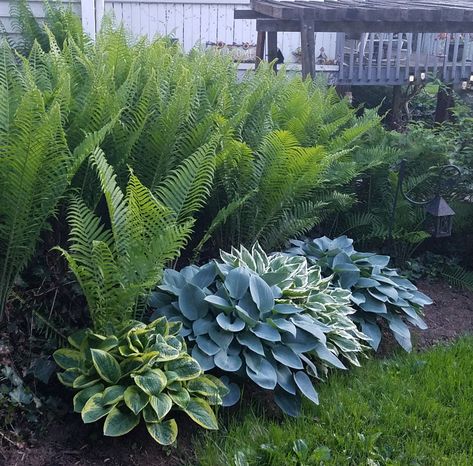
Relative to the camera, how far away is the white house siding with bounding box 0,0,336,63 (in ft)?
32.2

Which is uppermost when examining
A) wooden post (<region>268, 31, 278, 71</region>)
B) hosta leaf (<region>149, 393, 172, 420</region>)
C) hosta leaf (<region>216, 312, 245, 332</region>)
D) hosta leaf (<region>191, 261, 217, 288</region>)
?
wooden post (<region>268, 31, 278, 71</region>)

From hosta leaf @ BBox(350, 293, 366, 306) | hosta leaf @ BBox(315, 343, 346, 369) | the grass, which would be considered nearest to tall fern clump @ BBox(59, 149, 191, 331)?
the grass

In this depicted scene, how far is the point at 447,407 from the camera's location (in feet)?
9.96

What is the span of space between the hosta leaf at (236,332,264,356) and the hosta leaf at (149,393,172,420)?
47cm

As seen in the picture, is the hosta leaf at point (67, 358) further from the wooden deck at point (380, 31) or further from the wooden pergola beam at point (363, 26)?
the wooden pergola beam at point (363, 26)

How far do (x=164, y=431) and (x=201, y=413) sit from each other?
0.58 feet

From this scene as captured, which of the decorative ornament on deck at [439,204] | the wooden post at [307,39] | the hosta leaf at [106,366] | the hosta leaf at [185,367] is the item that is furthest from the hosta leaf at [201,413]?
the wooden post at [307,39]

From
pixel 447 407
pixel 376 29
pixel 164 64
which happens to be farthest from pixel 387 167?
pixel 376 29

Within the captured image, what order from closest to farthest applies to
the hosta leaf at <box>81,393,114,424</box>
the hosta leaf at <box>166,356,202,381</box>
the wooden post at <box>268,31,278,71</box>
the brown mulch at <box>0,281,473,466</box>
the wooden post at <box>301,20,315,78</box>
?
the hosta leaf at <box>81,393,114,424</box> < the brown mulch at <box>0,281,473,466</box> < the hosta leaf at <box>166,356,202,381</box> < the wooden post at <box>301,20,315,78</box> < the wooden post at <box>268,31,278,71</box>

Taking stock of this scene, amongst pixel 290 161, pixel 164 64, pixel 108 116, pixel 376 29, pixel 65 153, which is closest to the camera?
pixel 65 153

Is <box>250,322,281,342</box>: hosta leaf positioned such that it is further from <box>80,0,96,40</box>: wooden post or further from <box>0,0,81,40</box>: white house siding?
<box>0,0,81,40</box>: white house siding

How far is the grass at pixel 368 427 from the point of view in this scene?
8.66 feet

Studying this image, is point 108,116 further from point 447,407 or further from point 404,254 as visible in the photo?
point 404,254

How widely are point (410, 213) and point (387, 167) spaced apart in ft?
1.17
